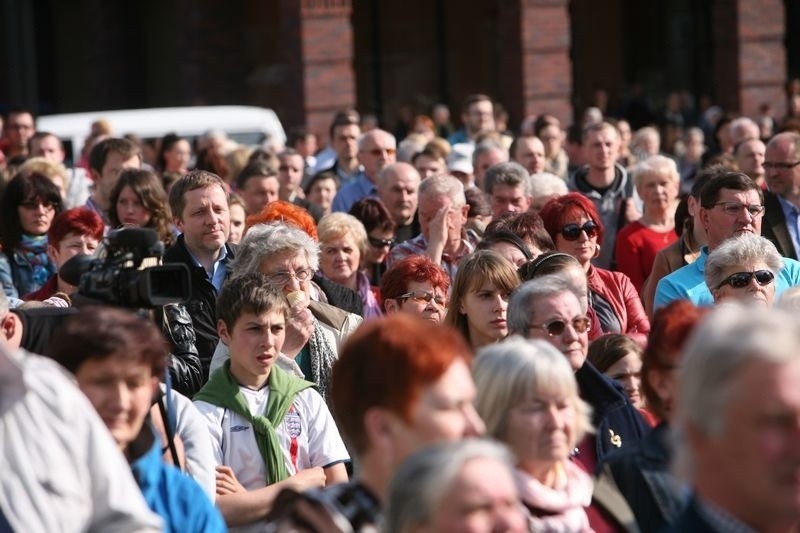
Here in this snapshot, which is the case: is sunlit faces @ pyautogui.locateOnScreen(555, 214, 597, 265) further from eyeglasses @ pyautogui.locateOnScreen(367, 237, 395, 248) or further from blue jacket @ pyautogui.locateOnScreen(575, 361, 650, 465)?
blue jacket @ pyautogui.locateOnScreen(575, 361, 650, 465)

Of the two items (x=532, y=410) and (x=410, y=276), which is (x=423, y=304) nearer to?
(x=410, y=276)

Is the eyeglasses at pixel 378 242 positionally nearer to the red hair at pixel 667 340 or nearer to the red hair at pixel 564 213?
the red hair at pixel 564 213

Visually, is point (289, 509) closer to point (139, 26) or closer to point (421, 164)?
point (421, 164)

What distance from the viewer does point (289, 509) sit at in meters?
4.23

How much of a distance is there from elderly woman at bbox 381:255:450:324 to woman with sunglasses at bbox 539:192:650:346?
83cm

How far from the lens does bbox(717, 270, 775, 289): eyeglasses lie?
7.77 meters

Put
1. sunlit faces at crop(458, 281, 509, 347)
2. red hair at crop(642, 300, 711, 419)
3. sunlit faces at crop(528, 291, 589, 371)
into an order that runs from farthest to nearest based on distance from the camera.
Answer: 1. sunlit faces at crop(458, 281, 509, 347)
2. sunlit faces at crop(528, 291, 589, 371)
3. red hair at crop(642, 300, 711, 419)

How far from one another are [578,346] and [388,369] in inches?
85.2

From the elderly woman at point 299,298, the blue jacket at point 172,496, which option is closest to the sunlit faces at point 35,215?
the elderly woman at point 299,298

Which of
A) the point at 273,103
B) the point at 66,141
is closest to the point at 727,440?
the point at 66,141

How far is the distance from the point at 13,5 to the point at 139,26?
8.02 feet

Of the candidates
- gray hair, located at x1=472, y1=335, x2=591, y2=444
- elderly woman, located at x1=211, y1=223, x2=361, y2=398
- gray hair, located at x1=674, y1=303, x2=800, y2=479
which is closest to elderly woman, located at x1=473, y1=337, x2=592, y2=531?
gray hair, located at x1=472, y1=335, x2=591, y2=444

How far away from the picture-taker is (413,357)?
170 inches

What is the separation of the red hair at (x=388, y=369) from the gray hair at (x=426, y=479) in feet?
1.31
